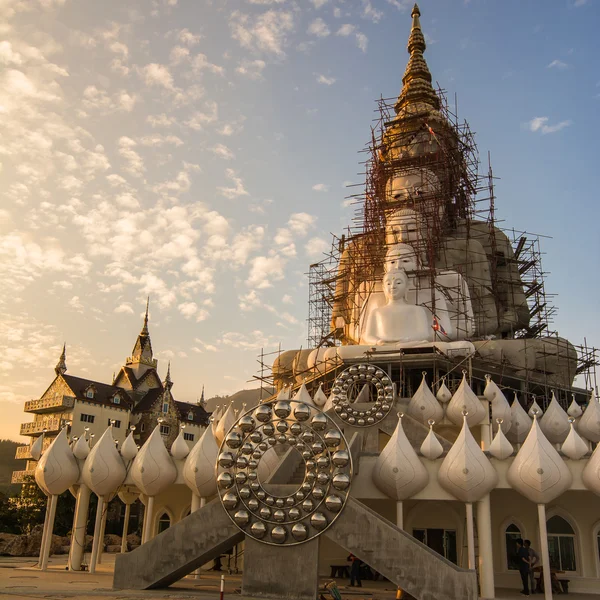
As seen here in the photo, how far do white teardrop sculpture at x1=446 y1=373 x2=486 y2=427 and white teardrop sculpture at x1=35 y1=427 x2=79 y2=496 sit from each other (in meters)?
12.1

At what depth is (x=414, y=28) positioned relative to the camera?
51125 millimetres

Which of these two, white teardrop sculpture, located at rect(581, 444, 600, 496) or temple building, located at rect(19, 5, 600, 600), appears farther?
white teardrop sculpture, located at rect(581, 444, 600, 496)

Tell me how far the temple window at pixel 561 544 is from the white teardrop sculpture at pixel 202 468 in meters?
9.86

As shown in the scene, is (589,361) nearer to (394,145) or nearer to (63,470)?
(394,145)

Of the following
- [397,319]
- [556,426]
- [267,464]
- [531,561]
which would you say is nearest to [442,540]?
[531,561]

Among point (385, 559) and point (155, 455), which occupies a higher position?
point (155, 455)

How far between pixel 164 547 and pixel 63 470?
6.35m

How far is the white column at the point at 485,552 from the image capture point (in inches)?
628

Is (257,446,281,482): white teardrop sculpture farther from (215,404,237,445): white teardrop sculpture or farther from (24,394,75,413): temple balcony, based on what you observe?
(24,394,75,413): temple balcony

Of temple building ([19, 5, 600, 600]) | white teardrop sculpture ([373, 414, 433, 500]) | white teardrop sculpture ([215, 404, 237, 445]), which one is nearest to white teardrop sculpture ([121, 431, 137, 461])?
temple building ([19, 5, 600, 600])

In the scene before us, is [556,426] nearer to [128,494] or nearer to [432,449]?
[432,449]

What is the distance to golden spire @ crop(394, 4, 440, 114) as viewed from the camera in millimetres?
45594

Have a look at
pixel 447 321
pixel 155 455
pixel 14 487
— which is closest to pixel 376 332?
pixel 447 321

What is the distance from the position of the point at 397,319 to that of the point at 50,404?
1087 inches
